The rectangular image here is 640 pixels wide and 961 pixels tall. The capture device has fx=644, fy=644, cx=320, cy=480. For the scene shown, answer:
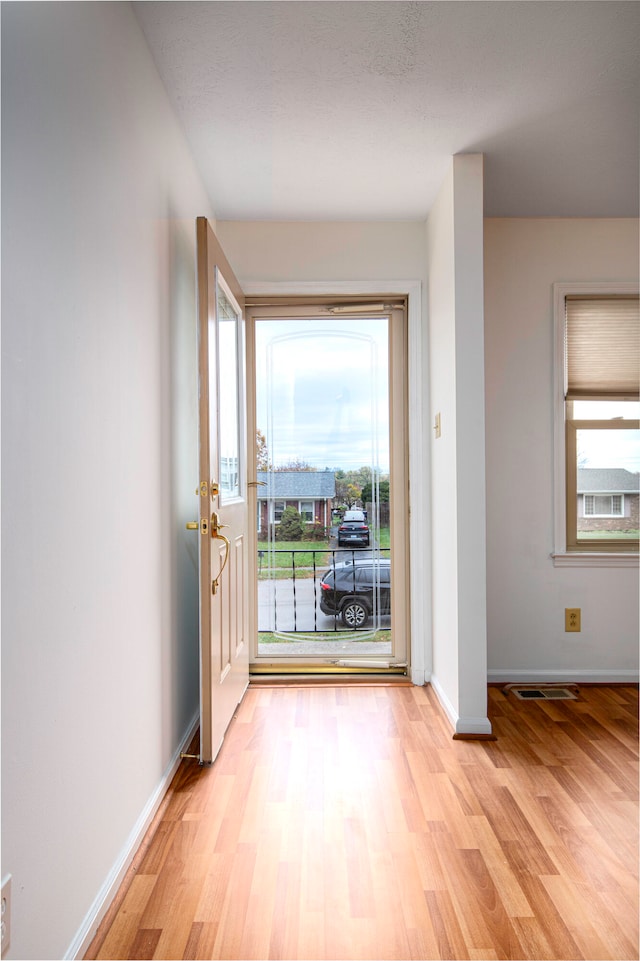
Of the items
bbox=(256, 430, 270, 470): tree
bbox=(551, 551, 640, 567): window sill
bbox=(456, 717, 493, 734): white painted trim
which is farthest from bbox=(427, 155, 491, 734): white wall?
bbox=(256, 430, 270, 470): tree

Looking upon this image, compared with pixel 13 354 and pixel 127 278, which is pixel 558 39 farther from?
pixel 13 354

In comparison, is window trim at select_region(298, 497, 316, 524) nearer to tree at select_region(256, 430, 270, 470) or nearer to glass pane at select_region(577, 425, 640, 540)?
tree at select_region(256, 430, 270, 470)

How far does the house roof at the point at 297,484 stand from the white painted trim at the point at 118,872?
170cm

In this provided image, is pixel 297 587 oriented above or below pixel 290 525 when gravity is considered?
below

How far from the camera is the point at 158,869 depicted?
1844 mm

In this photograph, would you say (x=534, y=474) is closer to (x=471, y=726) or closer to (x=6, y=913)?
(x=471, y=726)

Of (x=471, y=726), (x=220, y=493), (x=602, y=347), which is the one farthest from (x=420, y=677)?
(x=602, y=347)

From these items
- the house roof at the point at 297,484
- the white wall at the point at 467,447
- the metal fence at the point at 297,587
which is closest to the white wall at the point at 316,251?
the white wall at the point at 467,447

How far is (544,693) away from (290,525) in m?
1.68

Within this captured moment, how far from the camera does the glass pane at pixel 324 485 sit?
3840 millimetres

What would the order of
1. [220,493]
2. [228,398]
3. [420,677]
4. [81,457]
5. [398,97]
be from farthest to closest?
[420,677] < [228,398] < [220,493] < [398,97] < [81,457]

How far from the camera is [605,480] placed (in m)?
3.71

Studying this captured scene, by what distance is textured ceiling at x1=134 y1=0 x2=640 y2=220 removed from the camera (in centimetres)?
202

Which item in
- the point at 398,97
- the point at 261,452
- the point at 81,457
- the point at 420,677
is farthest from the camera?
the point at 261,452
